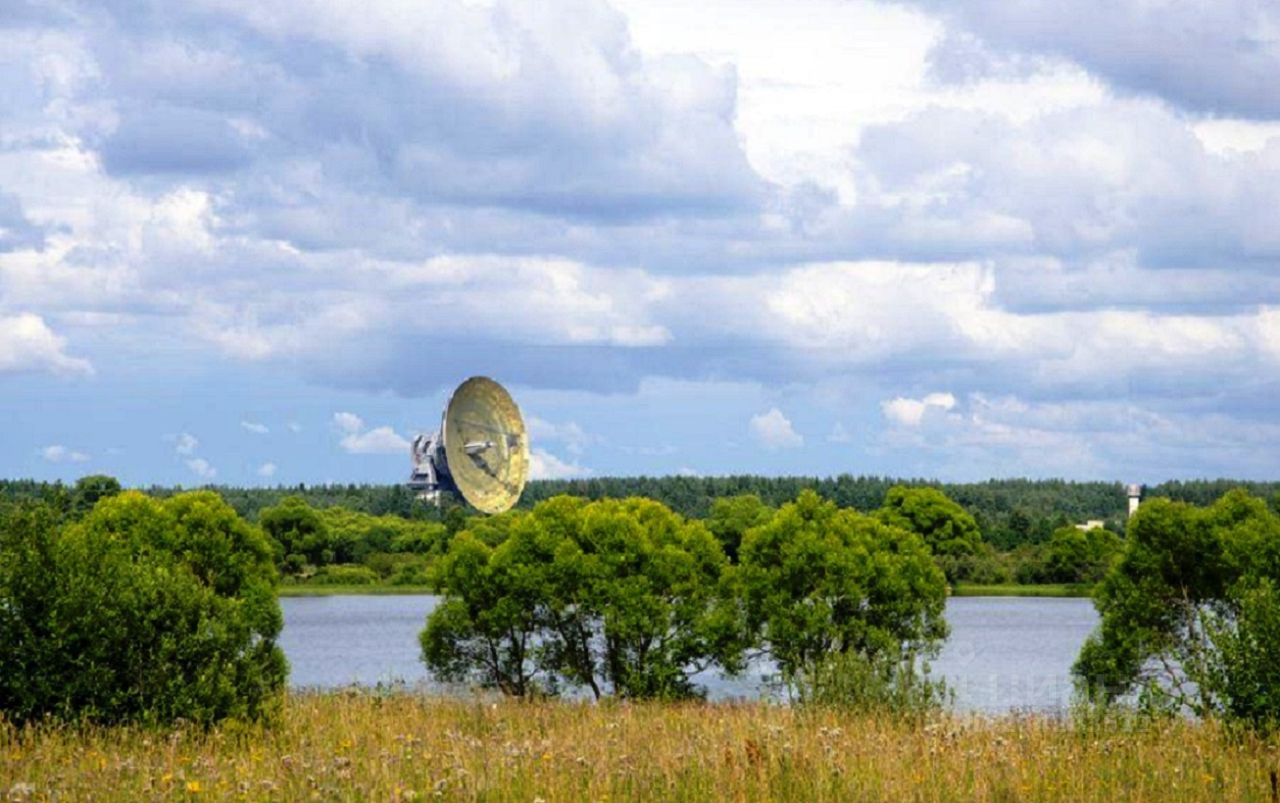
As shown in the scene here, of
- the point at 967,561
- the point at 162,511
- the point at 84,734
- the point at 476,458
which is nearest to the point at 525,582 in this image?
the point at 162,511

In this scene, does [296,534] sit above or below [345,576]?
above

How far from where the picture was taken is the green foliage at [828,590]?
34750 mm

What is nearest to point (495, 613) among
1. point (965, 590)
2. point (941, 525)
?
point (965, 590)

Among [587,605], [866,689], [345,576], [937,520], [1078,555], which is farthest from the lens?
[937,520]

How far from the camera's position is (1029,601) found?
100 m

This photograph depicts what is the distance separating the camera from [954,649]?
60531 mm

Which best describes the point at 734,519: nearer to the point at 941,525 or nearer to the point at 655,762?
the point at 941,525

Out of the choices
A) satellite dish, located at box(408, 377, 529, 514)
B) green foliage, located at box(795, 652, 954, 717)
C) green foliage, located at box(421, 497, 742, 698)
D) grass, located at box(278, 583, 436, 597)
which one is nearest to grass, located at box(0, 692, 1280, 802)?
green foliage, located at box(795, 652, 954, 717)

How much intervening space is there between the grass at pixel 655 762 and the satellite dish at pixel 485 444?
7009cm

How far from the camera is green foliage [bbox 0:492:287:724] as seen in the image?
1862 centimetres

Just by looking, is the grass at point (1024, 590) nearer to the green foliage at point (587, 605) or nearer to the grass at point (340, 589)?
the grass at point (340, 589)

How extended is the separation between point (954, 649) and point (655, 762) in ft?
156

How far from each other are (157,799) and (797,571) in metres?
23.6

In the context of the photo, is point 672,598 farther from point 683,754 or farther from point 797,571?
point 683,754
